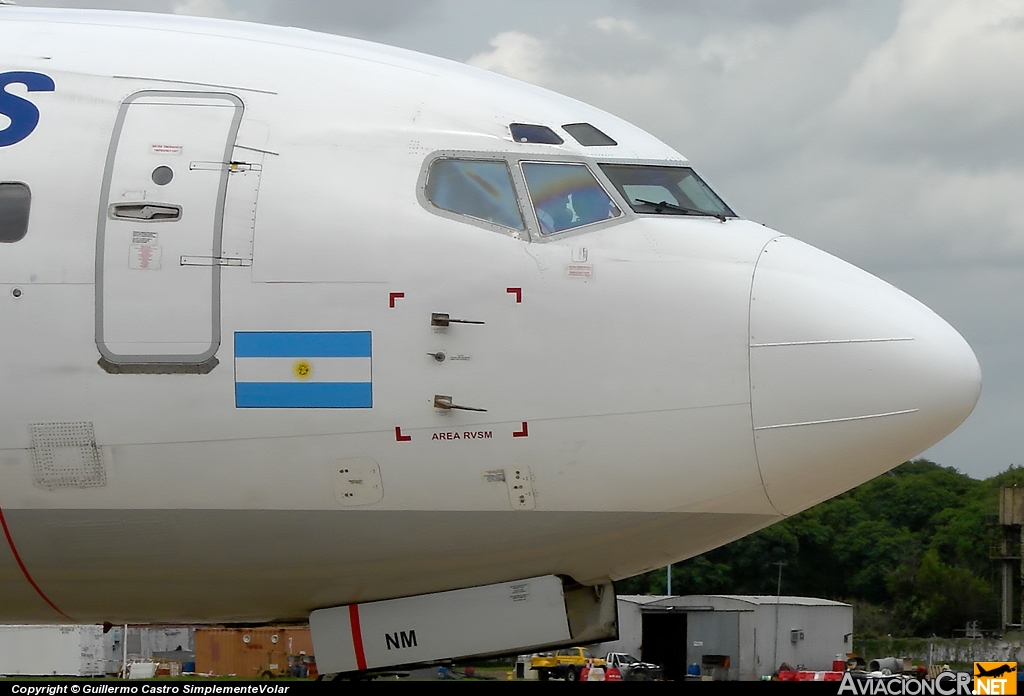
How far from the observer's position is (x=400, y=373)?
862cm

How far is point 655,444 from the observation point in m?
8.59

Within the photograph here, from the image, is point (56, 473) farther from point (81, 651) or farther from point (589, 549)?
point (81, 651)

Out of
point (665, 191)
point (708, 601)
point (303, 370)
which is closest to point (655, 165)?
point (665, 191)

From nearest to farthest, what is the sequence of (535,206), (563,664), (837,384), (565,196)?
(837,384) < (535,206) < (565,196) < (563,664)

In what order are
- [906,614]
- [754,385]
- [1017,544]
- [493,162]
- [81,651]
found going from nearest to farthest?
[754,385] < [493,162] < [81,651] < [1017,544] < [906,614]

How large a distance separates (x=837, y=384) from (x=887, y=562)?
216ft

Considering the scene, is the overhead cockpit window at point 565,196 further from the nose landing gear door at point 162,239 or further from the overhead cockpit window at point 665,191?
the nose landing gear door at point 162,239

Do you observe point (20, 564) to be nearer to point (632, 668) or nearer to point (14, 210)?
point (14, 210)

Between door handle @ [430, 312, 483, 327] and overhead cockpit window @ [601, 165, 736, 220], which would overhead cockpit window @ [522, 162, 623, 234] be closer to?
overhead cockpit window @ [601, 165, 736, 220]

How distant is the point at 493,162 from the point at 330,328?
1669 millimetres

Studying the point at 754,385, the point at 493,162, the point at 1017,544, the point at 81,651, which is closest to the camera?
the point at 754,385

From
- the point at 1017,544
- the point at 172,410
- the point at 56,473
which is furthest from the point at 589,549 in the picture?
the point at 1017,544

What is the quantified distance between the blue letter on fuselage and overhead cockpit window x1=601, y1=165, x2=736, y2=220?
13.1 feet

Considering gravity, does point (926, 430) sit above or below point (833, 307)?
below
